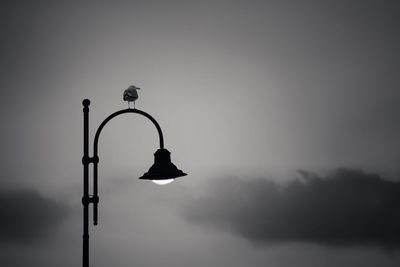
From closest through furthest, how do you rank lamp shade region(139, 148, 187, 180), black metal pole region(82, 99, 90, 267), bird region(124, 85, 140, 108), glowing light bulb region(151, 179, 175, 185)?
black metal pole region(82, 99, 90, 267)
lamp shade region(139, 148, 187, 180)
glowing light bulb region(151, 179, 175, 185)
bird region(124, 85, 140, 108)

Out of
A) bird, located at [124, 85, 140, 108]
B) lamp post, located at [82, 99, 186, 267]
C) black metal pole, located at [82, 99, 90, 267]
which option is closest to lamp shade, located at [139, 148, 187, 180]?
lamp post, located at [82, 99, 186, 267]

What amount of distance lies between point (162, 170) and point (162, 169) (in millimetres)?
25

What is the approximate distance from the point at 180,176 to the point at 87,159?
64.9 inches

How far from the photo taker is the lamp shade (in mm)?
7727

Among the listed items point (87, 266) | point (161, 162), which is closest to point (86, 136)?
point (161, 162)

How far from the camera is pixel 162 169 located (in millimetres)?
7785

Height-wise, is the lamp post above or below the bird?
below

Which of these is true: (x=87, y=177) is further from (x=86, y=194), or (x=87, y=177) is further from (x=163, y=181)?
(x=163, y=181)

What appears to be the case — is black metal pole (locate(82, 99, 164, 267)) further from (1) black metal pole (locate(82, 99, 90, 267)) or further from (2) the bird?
(2) the bird

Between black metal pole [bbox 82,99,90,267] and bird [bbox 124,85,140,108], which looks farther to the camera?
bird [bbox 124,85,140,108]

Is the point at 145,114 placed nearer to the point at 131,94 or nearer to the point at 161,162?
the point at 161,162

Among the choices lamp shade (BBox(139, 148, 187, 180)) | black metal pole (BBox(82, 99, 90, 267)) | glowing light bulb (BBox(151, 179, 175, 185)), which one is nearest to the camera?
black metal pole (BBox(82, 99, 90, 267))

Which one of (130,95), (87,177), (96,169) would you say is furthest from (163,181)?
(130,95)

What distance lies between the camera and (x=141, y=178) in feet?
25.6
